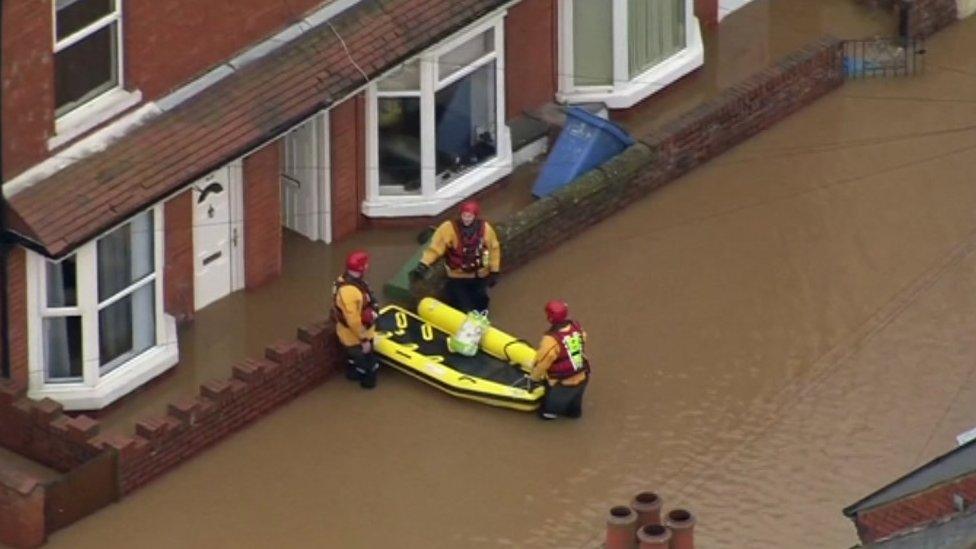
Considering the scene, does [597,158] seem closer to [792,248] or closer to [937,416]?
[792,248]

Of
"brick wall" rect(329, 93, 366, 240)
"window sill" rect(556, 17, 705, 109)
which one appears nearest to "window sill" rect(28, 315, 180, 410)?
"brick wall" rect(329, 93, 366, 240)

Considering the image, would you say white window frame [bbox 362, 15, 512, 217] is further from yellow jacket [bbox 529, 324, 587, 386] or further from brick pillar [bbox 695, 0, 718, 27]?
brick pillar [bbox 695, 0, 718, 27]

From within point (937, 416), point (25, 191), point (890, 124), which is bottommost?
point (937, 416)

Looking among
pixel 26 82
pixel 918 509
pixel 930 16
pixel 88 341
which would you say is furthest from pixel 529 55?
pixel 918 509

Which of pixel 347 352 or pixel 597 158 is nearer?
pixel 347 352

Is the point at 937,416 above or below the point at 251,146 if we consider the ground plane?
below

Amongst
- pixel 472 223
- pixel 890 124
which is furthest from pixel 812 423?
pixel 890 124
